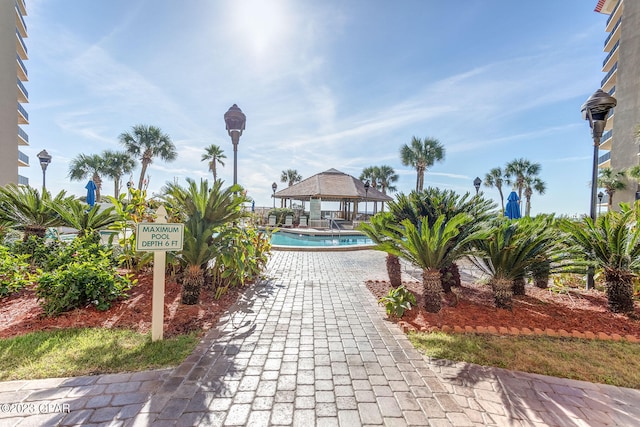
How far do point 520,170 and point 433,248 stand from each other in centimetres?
3973

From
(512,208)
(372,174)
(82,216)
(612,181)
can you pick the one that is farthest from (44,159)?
(612,181)

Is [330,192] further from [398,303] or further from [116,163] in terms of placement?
[116,163]

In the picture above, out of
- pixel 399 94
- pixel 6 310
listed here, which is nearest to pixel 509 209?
pixel 399 94

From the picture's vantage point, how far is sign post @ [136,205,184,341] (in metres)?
3.13

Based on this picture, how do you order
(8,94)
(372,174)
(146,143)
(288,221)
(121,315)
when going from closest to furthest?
(121,315) → (8,94) → (288,221) → (146,143) → (372,174)

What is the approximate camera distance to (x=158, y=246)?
10.5ft

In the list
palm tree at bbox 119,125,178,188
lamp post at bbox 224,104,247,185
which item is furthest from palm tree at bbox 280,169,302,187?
lamp post at bbox 224,104,247,185

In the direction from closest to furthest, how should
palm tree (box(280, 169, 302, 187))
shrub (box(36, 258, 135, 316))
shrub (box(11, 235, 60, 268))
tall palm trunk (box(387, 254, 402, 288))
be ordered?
1. shrub (box(36, 258, 135, 316))
2. shrub (box(11, 235, 60, 268))
3. tall palm trunk (box(387, 254, 402, 288))
4. palm tree (box(280, 169, 302, 187))

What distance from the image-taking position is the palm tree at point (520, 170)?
3384cm

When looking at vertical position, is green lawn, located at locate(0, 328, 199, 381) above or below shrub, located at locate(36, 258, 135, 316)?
below

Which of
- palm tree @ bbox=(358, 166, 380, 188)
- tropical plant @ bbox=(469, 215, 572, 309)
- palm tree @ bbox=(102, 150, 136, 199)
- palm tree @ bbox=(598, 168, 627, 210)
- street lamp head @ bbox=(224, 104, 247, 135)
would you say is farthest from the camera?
palm tree @ bbox=(358, 166, 380, 188)

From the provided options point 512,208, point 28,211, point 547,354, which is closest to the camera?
point 547,354

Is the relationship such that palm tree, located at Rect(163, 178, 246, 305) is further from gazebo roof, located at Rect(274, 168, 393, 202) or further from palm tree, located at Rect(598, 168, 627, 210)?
palm tree, located at Rect(598, 168, 627, 210)

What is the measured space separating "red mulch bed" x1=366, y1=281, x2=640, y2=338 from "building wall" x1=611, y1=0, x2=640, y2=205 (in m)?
32.7
